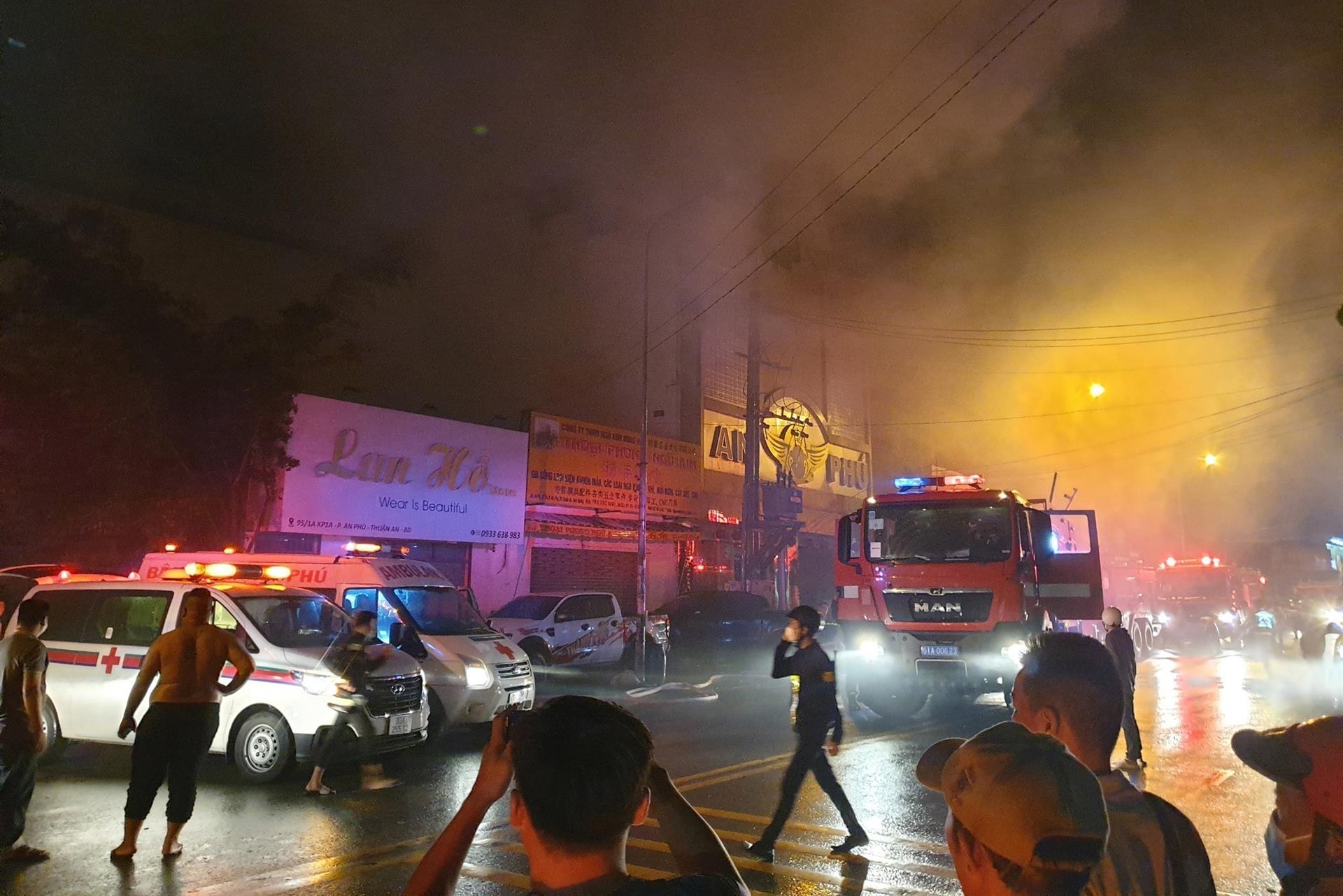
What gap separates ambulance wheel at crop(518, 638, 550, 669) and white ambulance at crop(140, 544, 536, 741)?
180 inches

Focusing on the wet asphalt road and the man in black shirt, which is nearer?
the wet asphalt road

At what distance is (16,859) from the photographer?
552cm

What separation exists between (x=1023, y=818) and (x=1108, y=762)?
3.38 ft

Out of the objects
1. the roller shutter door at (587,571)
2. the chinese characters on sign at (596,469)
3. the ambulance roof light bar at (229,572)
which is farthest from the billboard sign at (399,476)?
the ambulance roof light bar at (229,572)

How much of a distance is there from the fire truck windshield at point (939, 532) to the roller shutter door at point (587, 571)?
10.2 meters

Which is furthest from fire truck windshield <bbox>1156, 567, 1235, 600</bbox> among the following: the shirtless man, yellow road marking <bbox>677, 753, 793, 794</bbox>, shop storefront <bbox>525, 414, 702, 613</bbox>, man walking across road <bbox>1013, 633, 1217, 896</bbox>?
man walking across road <bbox>1013, 633, 1217, 896</bbox>

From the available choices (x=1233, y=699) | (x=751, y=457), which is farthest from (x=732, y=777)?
(x=751, y=457)

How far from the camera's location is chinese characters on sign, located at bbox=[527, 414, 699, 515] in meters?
21.7

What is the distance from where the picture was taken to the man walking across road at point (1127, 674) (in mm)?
8555

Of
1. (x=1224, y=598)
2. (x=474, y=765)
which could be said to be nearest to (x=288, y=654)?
(x=474, y=765)

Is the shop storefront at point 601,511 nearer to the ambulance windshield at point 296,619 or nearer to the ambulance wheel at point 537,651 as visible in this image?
the ambulance wheel at point 537,651

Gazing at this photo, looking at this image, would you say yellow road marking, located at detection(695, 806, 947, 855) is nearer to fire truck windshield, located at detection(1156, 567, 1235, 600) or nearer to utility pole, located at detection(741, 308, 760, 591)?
utility pole, located at detection(741, 308, 760, 591)

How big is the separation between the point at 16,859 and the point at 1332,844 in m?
6.70

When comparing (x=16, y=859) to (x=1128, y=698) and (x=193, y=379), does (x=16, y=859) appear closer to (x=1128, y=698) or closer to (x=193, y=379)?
(x=1128, y=698)
